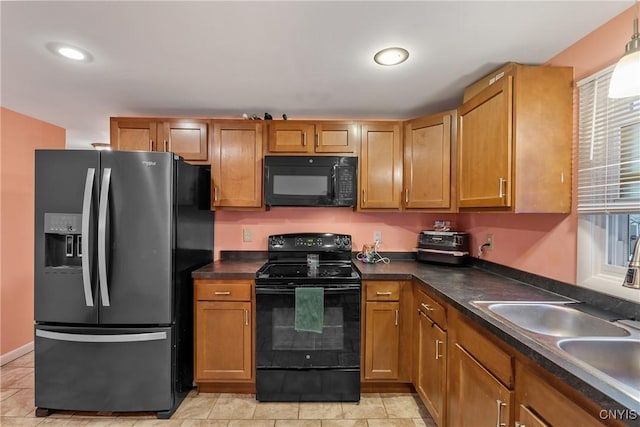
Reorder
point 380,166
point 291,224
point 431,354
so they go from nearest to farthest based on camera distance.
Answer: point 431,354 < point 380,166 < point 291,224

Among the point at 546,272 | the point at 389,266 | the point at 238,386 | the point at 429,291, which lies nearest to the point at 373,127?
the point at 389,266

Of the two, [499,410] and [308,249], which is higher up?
[308,249]

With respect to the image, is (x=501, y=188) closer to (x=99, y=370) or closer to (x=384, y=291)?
(x=384, y=291)

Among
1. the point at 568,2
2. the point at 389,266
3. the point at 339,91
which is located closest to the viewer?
the point at 568,2

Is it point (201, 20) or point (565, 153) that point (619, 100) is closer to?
point (565, 153)

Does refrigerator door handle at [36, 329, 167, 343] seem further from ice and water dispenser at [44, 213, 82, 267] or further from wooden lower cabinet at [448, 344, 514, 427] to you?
wooden lower cabinet at [448, 344, 514, 427]

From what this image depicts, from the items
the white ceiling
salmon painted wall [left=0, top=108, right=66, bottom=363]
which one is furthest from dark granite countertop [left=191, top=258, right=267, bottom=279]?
salmon painted wall [left=0, top=108, right=66, bottom=363]

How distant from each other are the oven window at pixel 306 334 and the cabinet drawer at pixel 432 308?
0.58m

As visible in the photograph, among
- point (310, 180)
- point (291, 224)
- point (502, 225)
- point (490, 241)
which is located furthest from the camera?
point (291, 224)

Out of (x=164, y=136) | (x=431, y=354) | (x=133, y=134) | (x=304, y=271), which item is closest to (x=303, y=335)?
(x=304, y=271)

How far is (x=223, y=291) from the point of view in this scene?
2.07m

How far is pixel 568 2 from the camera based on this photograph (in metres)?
1.20

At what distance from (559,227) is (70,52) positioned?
2979 millimetres

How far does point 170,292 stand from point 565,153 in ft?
8.40
